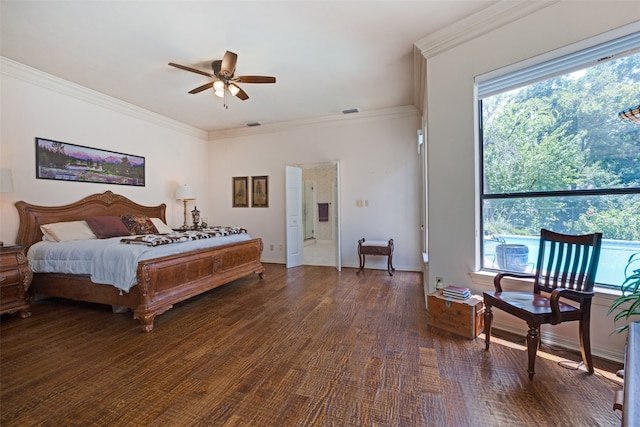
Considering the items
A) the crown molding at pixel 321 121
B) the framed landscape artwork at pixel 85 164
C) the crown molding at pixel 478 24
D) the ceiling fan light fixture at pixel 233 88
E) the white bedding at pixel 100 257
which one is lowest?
the white bedding at pixel 100 257

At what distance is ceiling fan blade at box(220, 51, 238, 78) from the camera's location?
269cm

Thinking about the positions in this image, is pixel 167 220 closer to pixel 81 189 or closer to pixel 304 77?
pixel 81 189

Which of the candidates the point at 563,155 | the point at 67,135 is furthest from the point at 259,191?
the point at 563,155

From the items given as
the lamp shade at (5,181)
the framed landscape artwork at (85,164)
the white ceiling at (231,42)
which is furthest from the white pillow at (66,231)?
the white ceiling at (231,42)

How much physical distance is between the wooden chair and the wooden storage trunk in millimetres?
163

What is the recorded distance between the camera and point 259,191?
5.82m

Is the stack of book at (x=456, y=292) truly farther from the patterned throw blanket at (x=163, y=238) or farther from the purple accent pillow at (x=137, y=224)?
the purple accent pillow at (x=137, y=224)

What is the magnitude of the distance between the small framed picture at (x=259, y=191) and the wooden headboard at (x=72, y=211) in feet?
6.10

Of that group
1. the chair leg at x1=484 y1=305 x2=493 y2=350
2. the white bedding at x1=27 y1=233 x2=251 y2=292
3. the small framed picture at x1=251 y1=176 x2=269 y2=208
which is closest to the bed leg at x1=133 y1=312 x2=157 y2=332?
the white bedding at x1=27 y1=233 x2=251 y2=292

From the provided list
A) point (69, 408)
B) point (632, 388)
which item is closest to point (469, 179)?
point (632, 388)

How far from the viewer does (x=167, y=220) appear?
525cm

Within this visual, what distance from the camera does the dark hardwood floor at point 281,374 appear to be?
145 cm

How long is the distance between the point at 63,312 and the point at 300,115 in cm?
445

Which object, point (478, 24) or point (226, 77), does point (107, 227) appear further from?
point (478, 24)
